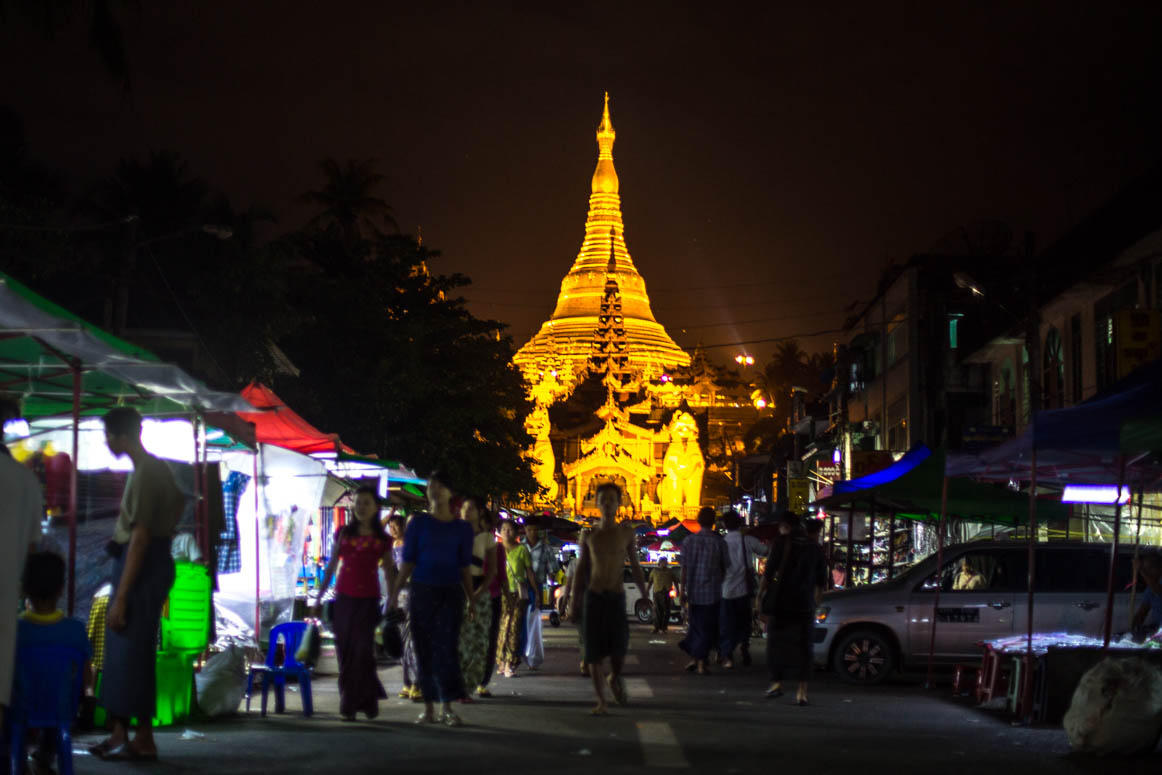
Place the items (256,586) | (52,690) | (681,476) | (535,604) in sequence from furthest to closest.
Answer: (681,476)
(535,604)
(256,586)
(52,690)

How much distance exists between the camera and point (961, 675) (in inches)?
598

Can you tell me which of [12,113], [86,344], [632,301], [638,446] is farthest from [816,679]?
[632,301]

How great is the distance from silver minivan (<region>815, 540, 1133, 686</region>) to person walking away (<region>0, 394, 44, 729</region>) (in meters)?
12.2

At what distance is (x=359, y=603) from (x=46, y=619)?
3.91m

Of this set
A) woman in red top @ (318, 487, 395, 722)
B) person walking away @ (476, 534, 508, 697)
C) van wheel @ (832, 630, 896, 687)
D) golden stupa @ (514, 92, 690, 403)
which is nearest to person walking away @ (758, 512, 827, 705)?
person walking away @ (476, 534, 508, 697)

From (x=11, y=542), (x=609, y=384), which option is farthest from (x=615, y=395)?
(x=11, y=542)

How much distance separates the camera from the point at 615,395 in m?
106

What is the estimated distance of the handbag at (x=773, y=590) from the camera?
13875 mm

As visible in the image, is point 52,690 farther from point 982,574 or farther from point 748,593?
point 748,593

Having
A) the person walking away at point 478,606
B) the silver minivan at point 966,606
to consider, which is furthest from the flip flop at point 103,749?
the silver minivan at point 966,606

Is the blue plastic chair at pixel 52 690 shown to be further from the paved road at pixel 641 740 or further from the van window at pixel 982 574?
the van window at pixel 982 574

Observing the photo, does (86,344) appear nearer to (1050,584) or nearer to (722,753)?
(722,753)

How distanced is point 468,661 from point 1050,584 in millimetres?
6718

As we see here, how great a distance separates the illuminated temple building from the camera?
312 feet
